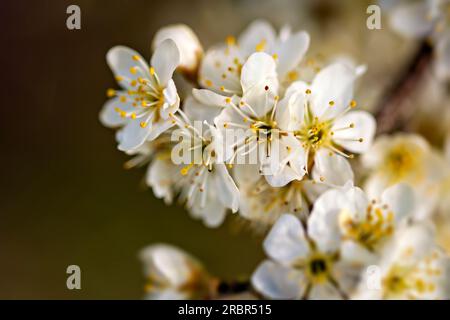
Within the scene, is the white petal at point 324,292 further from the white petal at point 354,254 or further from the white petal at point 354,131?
the white petal at point 354,131

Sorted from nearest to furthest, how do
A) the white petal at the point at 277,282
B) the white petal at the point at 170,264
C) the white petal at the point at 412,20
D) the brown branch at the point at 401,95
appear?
1. the white petal at the point at 277,282
2. the white petal at the point at 170,264
3. the brown branch at the point at 401,95
4. the white petal at the point at 412,20

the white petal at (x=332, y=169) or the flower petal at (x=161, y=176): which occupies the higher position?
the flower petal at (x=161, y=176)

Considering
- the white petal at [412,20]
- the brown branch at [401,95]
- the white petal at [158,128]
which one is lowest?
the white petal at [158,128]

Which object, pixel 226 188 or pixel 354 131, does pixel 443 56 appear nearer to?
pixel 354 131

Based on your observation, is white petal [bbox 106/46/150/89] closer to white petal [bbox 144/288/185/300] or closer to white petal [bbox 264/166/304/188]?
white petal [bbox 264/166/304/188]

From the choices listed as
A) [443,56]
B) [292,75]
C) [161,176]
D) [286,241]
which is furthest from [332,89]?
[443,56]

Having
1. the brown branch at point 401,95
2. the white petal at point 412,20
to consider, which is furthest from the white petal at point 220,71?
the white petal at point 412,20

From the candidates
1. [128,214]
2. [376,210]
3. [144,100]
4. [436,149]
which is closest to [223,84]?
[144,100]
